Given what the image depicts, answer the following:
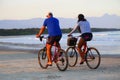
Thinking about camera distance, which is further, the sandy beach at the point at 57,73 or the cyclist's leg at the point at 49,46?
the cyclist's leg at the point at 49,46

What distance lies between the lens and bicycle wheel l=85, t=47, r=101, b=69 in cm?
1549

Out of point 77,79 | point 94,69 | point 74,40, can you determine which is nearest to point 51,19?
point 74,40

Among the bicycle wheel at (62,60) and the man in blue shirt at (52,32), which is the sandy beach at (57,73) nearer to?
the bicycle wheel at (62,60)

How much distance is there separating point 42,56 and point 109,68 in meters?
2.41

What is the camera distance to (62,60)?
15250mm

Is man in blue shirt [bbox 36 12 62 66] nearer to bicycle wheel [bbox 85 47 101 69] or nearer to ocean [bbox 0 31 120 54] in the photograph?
bicycle wheel [bbox 85 47 101 69]

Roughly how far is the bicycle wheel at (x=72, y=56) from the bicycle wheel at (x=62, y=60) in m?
1.07

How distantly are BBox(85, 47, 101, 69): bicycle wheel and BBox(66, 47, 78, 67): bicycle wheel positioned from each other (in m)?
0.75

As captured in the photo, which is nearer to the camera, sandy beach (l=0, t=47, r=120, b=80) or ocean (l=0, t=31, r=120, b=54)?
sandy beach (l=0, t=47, r=120, b=80)

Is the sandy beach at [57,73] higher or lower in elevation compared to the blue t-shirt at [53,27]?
lower

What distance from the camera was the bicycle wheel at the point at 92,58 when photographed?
50.8ft

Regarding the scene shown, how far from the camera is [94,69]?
50.8ft

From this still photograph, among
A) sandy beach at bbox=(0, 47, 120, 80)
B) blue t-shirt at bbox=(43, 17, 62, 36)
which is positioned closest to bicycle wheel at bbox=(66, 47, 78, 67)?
sandy beach at bbox=(0, 47, 120, 80)

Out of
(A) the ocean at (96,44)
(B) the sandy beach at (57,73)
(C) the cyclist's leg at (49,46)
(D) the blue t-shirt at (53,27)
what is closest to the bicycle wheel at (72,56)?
(B) the sandy beach at (57,73)
